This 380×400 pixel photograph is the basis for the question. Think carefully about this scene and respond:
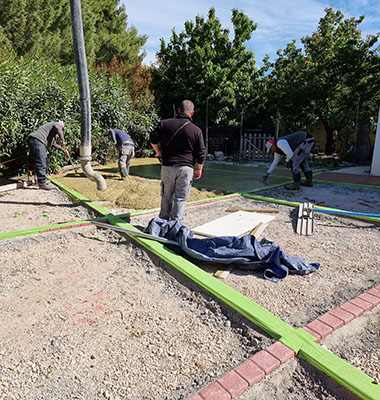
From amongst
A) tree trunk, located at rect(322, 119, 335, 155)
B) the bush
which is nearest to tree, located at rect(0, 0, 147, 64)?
the bush

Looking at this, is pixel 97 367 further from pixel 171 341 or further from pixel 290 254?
pixel 290 254

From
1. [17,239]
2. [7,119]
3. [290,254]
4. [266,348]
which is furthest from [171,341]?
[7,119]

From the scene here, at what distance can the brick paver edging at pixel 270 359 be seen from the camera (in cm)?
151

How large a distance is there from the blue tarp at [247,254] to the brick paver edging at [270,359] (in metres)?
0.59

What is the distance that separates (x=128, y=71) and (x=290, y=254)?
13058 mm

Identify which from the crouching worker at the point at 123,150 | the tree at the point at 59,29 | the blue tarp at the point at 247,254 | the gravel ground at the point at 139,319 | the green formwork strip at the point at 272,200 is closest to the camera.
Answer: the gravel ground at the point at 139,319

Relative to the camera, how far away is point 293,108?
41.9 feet

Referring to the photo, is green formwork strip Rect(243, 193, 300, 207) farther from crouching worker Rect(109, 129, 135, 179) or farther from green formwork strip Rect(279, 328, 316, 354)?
green formwork strip Rect(279, 328, 316, 354)

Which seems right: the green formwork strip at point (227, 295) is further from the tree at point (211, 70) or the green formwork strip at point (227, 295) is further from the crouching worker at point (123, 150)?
the tree at point (211, 70)

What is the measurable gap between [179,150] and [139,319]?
6.82 ft

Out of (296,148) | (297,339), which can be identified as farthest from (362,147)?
(297,339)

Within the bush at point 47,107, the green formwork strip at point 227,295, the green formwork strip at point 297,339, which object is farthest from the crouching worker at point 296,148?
the bush at point 47,107

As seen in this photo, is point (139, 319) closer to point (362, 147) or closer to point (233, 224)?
point (233, 224)

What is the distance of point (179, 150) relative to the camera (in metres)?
3.60
